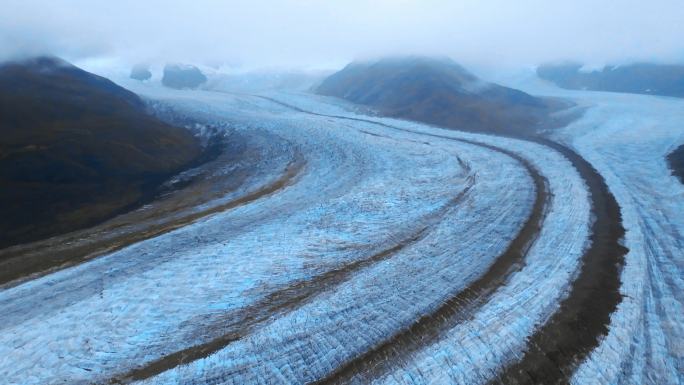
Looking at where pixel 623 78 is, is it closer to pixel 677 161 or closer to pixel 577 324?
pixel 677 161

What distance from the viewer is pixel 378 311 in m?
12.0

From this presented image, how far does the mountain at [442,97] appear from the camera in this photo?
125 feet

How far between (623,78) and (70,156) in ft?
255

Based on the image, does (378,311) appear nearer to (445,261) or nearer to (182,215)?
(445,261)

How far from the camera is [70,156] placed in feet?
81.9

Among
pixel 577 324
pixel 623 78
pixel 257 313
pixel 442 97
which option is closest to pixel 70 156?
pixel 257 313

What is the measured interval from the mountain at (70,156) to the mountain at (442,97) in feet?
70.8

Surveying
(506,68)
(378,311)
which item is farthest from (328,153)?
(506,68)

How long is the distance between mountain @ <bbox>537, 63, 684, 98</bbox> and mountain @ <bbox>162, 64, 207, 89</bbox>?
68.1m

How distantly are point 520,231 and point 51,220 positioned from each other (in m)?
19.1

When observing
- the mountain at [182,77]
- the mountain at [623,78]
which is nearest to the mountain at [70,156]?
the mountain at [182,77]

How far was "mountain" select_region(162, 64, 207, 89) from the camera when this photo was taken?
93312 mm

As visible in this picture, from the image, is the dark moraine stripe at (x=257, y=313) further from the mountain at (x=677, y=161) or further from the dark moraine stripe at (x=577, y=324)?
the mountain at (x=677, y=161)

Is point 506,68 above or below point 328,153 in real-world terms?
above
